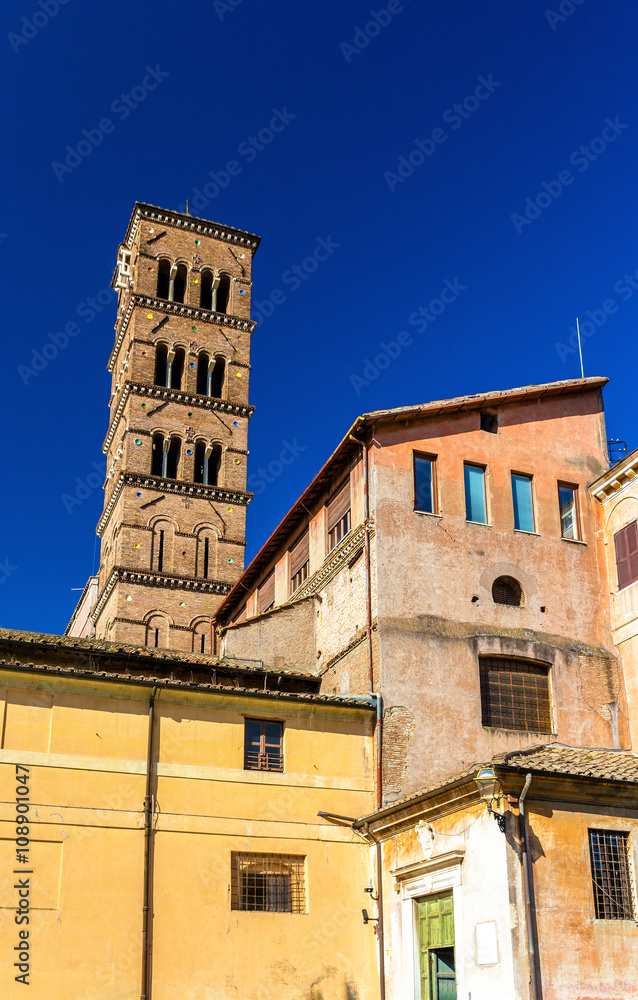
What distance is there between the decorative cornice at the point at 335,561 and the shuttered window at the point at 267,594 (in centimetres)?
340

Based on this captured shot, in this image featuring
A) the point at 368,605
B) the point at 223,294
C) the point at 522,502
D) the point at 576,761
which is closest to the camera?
the point at 576,761

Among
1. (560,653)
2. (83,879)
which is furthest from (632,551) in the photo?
(83,879)

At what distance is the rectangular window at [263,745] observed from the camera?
2269 centimetres

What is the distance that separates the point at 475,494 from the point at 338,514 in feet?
12.2

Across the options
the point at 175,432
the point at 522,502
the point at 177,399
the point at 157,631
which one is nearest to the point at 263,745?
the point at 522,502

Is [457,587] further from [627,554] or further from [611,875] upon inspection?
[611,875]

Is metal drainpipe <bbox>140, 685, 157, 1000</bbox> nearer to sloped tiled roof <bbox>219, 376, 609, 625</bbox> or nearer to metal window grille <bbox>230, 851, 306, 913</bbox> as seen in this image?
metal window grille <bbox>230, 851, 306, 913</bbox>

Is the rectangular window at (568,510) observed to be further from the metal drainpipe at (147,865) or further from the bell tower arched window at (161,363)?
the bell tower arched window at (161,363)

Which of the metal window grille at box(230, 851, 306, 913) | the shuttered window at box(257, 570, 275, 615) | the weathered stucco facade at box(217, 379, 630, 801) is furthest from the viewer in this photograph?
the shuttered window at box(257, 570, 275, 615)

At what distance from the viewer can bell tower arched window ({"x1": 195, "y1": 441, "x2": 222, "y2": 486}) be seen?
157 feet

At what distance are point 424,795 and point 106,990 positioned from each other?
22.8 feet

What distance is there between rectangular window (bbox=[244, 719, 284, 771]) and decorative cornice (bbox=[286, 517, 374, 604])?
4.93 meters

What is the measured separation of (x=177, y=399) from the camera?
48.6 metres

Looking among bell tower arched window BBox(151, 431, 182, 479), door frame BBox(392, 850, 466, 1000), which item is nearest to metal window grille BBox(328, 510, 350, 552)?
door frame BBox(392, 850, 466, 1000)
